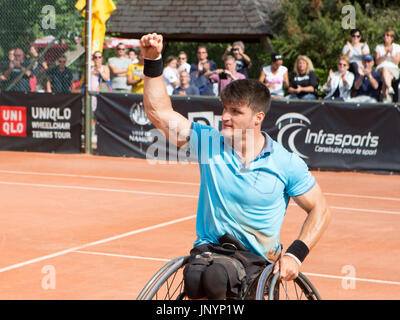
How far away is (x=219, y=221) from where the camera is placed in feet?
13.3

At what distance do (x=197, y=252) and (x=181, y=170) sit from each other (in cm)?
1178

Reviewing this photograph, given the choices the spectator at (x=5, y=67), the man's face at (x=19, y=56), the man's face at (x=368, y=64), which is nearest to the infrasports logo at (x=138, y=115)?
the man's face at (x=19, y=56)

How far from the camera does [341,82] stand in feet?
54.7

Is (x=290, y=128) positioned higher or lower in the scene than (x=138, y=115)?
lower

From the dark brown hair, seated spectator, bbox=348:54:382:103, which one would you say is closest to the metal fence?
seated spectator, bbox=348:54:382:103

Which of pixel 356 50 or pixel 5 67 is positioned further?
pixel 5 67

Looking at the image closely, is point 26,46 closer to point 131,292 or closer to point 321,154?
point 321,154

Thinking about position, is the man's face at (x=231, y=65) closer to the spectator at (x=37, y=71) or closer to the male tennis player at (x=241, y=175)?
the spectator at (x=37, y=71)

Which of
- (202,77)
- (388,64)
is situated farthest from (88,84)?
(388,64)

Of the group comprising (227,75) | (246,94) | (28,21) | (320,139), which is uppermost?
(28,21)

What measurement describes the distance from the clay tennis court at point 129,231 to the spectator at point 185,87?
8.68ft

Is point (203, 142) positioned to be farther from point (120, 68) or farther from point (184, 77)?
point (120, 68)

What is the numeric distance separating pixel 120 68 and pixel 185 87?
192 centimetres

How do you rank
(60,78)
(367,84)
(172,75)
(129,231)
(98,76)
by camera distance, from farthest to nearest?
(60,78), (98,76), (172,75), (367,84), (129,231)
